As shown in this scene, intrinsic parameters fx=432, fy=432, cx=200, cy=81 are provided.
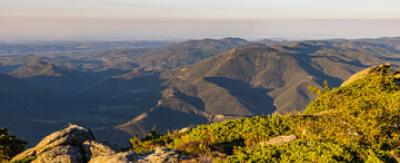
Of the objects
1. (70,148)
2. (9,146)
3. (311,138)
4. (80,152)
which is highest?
(311,138)

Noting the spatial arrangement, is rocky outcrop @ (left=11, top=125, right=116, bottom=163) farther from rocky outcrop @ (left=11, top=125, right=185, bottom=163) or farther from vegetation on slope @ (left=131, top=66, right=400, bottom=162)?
vegetation on slope @ (left=131, top=66, right=400, bottom=162)

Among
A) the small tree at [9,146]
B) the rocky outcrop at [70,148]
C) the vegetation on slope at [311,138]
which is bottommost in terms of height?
the small tree at [9,146]

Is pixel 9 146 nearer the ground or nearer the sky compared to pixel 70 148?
nearer the ground

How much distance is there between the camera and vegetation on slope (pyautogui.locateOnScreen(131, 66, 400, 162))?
25828 mm

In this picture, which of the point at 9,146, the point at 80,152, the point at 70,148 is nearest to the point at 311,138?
the point at 80,152

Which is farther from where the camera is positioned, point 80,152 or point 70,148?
point 70,148

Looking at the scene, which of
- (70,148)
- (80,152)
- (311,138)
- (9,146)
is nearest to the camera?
(311,138)

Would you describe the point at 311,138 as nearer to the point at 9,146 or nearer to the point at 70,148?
the point at 70,148

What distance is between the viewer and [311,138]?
32.8m

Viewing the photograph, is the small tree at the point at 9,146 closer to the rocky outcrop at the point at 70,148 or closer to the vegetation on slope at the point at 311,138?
the rocky outcrop at the point at 70,148

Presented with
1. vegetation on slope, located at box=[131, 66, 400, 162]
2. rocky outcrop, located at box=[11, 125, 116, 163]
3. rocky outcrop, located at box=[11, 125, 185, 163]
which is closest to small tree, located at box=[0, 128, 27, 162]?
rocky outcrop, located at box=[11, 125, 116, 163]

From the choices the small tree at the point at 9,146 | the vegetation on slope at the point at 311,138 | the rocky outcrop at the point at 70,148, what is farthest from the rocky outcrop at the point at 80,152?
the small tree at the point at 9,146

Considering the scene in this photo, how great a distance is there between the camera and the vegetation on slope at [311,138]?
2583cm

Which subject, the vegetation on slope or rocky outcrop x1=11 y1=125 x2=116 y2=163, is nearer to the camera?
the vegetation on slope
